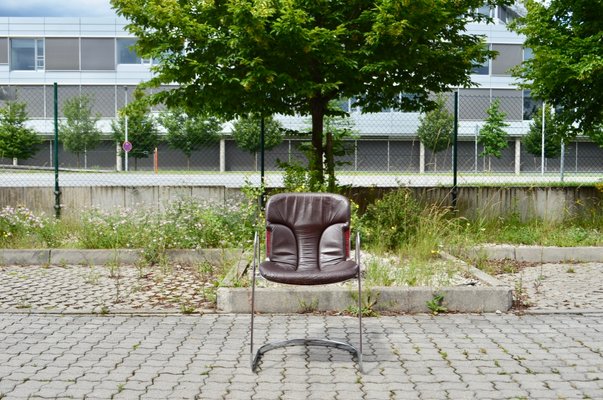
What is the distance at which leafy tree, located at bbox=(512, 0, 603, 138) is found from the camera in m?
11.5

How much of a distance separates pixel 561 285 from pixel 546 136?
7946 mm

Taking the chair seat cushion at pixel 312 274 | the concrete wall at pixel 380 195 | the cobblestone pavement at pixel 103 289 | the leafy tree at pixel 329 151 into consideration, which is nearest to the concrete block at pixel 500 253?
the concrete wall at pixel 380 195

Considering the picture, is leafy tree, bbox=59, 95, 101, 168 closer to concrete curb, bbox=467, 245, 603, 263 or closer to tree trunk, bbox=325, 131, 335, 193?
tree trunk, bbox=325, 131, 335, 193

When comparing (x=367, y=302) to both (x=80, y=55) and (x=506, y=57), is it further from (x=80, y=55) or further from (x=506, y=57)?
(x=80, y=55)

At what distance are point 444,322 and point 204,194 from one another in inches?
226

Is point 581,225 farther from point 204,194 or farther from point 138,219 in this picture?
point 138,219

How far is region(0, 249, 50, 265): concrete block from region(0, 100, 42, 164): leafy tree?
25.3 feet

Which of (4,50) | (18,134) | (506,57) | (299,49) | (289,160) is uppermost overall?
(4,50)

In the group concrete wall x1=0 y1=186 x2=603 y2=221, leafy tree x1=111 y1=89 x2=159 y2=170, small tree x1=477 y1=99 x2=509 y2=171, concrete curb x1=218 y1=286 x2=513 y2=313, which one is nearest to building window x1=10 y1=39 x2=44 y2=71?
leafy tree x1=111 y1=89 x2=159 y2=170

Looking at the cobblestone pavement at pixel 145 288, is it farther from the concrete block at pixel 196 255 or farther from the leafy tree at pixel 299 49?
the leafy tree at pixel 299 49

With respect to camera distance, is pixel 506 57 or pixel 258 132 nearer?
pixel 258 132

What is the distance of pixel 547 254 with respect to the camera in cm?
983

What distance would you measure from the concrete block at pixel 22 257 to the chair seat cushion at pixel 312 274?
546 centimetres

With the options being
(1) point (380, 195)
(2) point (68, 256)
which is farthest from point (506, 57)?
(2) point (68, 256)
